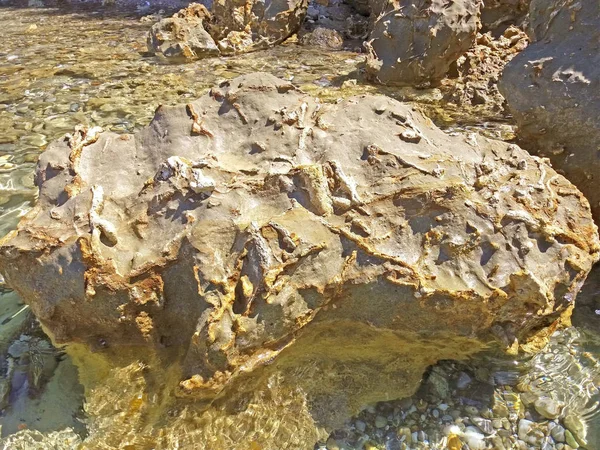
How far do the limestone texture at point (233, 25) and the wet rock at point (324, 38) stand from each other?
32 cm

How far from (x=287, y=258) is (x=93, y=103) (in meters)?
4.78

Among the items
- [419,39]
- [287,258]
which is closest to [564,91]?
[287,258]

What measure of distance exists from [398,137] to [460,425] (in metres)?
1.39

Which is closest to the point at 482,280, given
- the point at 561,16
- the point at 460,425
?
the point at 460,425

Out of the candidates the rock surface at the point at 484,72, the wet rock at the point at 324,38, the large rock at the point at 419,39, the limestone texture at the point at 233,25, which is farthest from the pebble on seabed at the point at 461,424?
the wet rock at the point at 324,38

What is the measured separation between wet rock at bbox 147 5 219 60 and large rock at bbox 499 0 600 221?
5.41 metres

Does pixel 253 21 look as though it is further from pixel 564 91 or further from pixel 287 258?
pixel 287 258

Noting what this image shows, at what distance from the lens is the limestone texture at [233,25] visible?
7.84 metres

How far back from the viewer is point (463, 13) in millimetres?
5922

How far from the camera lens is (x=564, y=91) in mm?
3068

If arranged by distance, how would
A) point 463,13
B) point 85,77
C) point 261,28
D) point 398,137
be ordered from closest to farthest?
point 398,137 → point 463,13 → point 85,77 → point 261,28

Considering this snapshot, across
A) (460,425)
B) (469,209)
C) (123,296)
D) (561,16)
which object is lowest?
(460,425)

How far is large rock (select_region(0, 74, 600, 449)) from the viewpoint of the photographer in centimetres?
221

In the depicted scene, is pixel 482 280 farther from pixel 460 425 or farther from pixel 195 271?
pixel 195 271
